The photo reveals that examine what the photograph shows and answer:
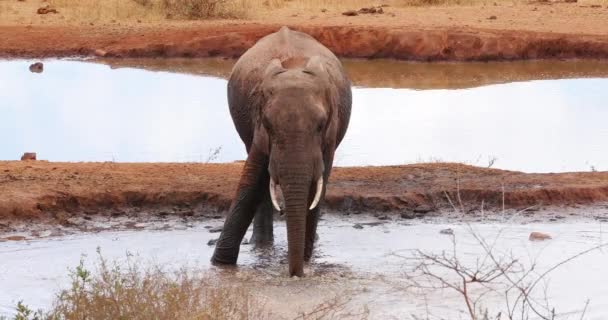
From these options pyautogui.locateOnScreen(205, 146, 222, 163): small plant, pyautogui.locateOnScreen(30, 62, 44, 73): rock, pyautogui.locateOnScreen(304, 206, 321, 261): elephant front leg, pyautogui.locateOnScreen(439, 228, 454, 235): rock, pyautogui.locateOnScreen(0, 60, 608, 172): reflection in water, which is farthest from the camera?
pyautogui.locateOnScreen(30, 62, 44, 73): rock

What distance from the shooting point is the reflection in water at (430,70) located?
70.3 ft

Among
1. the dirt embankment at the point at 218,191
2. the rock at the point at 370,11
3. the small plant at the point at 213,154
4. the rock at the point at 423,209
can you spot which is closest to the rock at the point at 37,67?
the small plant at the point at 213,154

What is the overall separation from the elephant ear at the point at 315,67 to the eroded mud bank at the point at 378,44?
13.8 metres

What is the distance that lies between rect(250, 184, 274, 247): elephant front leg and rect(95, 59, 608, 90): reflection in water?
10478 millimetres

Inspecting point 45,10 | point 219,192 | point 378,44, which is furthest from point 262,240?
point 45,10

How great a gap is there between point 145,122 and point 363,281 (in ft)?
32.2

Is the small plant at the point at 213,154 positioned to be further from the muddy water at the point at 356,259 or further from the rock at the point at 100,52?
the rock at the point at 100,52

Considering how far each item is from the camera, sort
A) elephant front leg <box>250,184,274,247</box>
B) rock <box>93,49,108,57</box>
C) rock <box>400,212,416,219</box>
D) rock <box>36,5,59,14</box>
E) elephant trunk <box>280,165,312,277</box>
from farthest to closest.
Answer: rock <box>36,5,59,14</box>, rock <box>93,49,108,57</box>, rock <box>400,212,416,219</box>, elephant front leg <box>250,184,274,247</box>, elephant trunk <box>280,165,312,277</box>

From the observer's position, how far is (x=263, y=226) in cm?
1063

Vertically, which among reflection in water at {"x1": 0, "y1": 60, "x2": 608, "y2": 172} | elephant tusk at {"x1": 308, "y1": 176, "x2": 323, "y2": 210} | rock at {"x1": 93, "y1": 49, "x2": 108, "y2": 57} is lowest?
reflection in water at {"x1": 0, "y1": 60, "x2": 608, "y2": 172}

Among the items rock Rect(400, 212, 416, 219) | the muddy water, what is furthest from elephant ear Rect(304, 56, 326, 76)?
rock Rect(400, 212, 416, 219)

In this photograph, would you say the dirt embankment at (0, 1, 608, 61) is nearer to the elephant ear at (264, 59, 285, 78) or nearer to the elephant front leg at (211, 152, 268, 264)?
the elephant front leg at (211, 152, 268, 264)

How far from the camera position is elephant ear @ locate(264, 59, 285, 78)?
8953 mm

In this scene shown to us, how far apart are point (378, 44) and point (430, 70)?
4.77 feet
